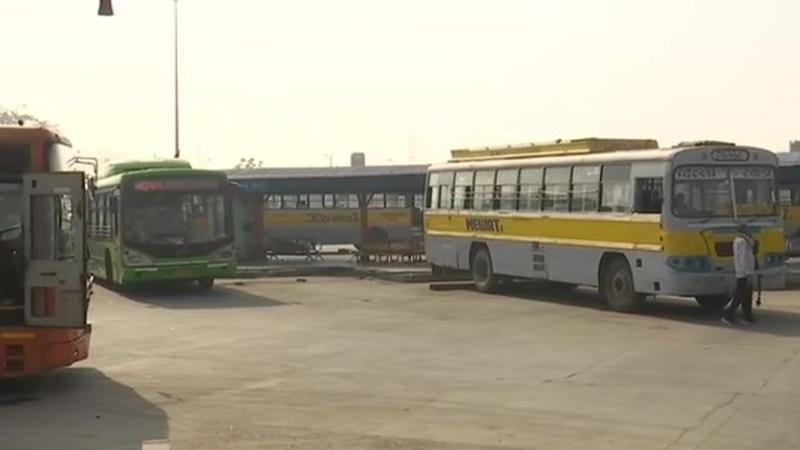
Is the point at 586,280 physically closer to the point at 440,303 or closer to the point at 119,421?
the point at 440,303

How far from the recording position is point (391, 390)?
11938mm

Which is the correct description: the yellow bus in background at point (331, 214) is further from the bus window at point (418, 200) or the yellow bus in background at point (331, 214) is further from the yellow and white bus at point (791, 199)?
the yellow and white bus at point (791, 199)

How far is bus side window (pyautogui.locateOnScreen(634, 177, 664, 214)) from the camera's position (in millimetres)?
19016

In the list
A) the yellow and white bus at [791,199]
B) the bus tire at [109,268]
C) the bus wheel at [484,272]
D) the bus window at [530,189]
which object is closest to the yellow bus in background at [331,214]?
the yellow and white bus at [791,199]

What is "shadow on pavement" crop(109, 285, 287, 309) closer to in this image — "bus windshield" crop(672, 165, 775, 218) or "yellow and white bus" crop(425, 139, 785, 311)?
"yellow and white bus" crop(425, 139, 785, 311)

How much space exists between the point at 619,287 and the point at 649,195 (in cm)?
192

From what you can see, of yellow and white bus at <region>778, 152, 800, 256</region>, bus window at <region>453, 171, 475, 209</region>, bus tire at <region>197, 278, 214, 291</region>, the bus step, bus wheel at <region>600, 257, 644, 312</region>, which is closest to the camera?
bus wheel at <region>600, 257, 644, 312</region>

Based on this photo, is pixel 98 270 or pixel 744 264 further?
pixel 98 270

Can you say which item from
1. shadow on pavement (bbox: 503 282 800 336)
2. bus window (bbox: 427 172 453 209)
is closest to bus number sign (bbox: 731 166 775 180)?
shadow on pavement (bbox: 503 282 800 336)

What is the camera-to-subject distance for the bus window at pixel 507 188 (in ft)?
78.8

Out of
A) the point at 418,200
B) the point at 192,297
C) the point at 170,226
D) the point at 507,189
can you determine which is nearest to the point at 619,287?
the point at 507,189

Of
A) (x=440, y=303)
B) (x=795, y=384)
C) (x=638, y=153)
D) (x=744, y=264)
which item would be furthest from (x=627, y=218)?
(x=795, y=384)

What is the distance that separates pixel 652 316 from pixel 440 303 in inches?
192

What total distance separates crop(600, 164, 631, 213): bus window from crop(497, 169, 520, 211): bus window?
11.3 ft
